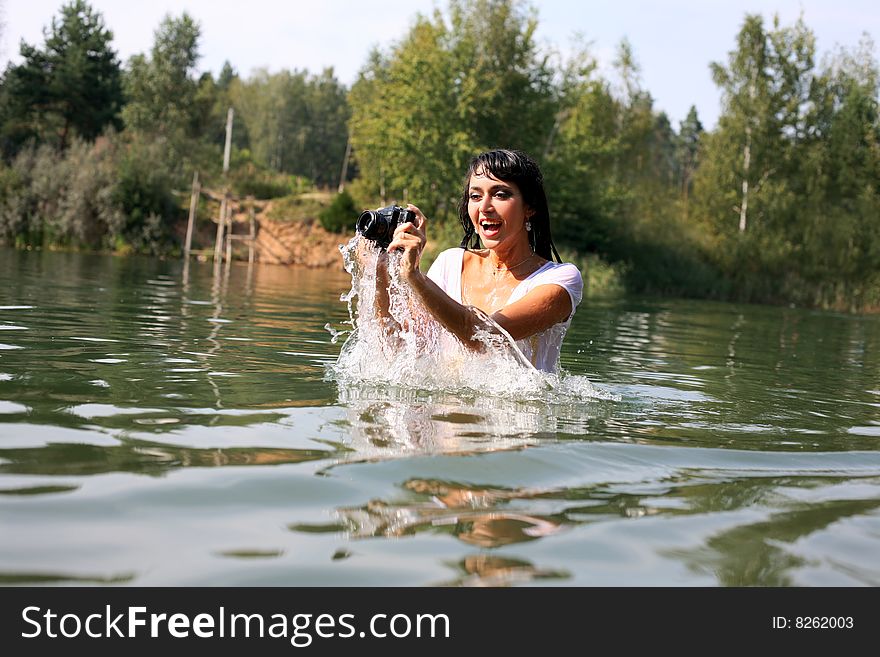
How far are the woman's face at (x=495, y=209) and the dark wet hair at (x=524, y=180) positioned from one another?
0.03m

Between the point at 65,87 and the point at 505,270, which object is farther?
the point at 65,87

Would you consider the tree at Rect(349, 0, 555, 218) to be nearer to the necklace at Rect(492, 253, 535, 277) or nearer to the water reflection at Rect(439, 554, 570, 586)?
the necklace at Rect(492, 253, 535, 277)

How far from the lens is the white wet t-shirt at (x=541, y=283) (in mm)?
5223

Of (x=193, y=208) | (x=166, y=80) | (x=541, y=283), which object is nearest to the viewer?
(x=541, y=283)

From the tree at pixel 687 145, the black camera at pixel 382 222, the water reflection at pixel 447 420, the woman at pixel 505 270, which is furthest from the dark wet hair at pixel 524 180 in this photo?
the tree at pixel 687 145

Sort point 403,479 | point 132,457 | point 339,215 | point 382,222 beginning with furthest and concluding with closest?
point 339,215 < point 382,222 < point 132,457 < point 403,479

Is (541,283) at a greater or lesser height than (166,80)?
lesser

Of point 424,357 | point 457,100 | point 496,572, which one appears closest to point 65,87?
point 457,100

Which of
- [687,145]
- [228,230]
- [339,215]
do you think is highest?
[687,145]

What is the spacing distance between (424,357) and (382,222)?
3.29 ft

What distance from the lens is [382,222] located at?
4.79m

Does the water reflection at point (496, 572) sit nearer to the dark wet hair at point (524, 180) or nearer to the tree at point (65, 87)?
the dark wet hair at point (524, 180)

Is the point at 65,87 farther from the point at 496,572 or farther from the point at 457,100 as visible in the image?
the point at 496,572

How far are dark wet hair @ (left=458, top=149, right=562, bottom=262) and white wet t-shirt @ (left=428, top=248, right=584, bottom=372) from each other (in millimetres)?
106
